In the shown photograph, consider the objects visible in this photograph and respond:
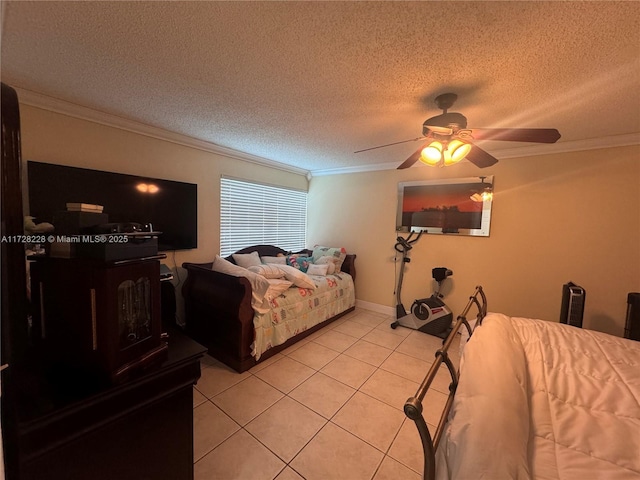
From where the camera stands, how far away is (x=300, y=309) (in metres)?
2.80

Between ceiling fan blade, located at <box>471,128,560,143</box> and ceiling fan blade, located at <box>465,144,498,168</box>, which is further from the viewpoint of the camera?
ceiling fan blade, located at <box>465,144,498,168</box>

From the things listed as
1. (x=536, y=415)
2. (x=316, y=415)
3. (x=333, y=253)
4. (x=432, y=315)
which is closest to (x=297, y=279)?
(x=333, y=253)

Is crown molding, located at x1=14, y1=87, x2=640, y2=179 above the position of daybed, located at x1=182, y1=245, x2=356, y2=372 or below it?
above

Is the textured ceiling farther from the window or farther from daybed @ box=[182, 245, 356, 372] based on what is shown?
daybed @ box=[182, 245, 356, 372]

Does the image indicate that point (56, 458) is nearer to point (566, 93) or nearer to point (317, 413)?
point (317, 413)

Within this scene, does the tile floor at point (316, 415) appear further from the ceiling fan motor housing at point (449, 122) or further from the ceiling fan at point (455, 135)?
the ceiling fan motor housing at point (449, 122)

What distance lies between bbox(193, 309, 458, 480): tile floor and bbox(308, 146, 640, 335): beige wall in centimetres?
106

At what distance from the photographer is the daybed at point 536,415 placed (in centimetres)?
76

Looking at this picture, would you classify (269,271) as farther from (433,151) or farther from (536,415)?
(536,415)

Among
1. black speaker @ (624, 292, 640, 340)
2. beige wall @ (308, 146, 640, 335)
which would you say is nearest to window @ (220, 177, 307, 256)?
beige wall @ (308, 146, 640, 335)

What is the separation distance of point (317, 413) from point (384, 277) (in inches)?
92.7

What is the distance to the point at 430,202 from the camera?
3396 millimetres

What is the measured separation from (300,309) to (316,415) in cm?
112

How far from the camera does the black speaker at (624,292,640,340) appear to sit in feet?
6.97
